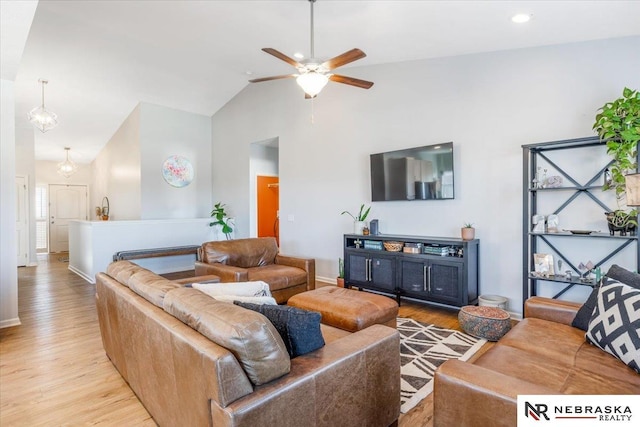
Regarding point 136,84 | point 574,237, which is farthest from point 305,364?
point 136,84

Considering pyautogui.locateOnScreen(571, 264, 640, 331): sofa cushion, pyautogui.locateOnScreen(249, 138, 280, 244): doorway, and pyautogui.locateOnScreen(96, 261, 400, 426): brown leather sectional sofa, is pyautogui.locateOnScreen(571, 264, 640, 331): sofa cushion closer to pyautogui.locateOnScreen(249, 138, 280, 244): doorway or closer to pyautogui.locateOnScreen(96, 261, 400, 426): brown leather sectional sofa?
pyautogui.locateOnScreen(96, 261, 400, 426): brown leather sectional sofa

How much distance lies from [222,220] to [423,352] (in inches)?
211

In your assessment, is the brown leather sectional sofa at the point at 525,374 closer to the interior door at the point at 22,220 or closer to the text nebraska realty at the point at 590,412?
the text nebraska realty at the point at 590,412

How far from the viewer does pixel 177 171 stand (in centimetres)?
737

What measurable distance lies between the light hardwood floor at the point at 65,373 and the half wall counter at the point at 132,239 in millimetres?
1285

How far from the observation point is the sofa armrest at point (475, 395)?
3.97ft

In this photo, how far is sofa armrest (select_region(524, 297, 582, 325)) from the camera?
7.49 feet

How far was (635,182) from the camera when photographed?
2324 mm

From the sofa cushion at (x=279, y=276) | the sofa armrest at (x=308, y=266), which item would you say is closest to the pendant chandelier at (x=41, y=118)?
the sofa cushion at (x=279, y=276)

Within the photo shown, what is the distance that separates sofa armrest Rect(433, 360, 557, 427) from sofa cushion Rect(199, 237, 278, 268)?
11.2ft

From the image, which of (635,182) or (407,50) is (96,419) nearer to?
(635,182)

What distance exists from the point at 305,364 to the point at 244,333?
360 millimetres

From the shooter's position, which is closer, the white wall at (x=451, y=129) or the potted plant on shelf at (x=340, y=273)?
the white wall at (x=451, y=129)

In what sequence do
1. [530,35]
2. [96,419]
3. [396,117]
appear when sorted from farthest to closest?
[396,117] → [530,35] → [96,419]
